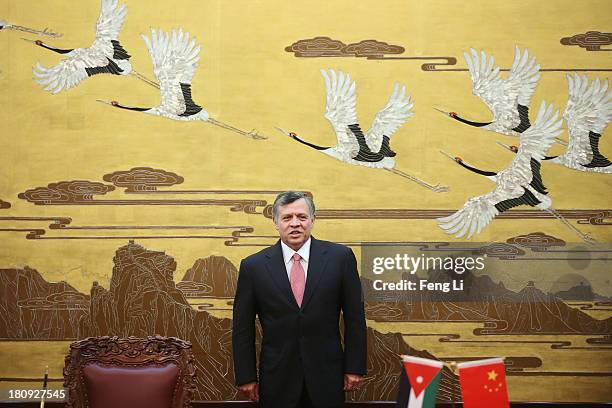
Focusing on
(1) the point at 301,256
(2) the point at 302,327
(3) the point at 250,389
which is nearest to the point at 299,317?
(2) the point at 302,327

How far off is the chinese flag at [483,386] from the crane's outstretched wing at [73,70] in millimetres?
3112

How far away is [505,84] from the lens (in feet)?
16.2

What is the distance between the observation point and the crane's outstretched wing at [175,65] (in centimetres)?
492

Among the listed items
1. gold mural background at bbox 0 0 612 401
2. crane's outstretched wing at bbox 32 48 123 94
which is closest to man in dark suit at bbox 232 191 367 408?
gold mural background at bbox 0 0 612 401

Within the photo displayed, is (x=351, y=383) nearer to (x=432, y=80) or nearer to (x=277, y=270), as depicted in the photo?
(x=277, y=270)

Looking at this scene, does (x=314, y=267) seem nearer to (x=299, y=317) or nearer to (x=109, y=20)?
(x=299, y=317)

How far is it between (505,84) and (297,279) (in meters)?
1.96

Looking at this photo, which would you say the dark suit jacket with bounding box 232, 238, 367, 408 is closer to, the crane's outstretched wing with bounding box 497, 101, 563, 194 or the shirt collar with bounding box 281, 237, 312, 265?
the shirt collar with bounding box 281, 237, 312, 265

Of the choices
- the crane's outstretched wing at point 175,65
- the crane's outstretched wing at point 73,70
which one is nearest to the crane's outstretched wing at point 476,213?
the crane's outstretched wing at point 175,65

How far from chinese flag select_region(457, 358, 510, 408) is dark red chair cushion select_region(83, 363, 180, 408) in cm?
160

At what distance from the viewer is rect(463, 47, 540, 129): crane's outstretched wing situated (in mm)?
4922

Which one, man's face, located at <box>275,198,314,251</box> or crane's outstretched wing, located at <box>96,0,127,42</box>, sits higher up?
crane's outstretched wing, located at <box>96,0,127,42</box>

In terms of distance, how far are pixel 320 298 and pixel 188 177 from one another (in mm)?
1421
